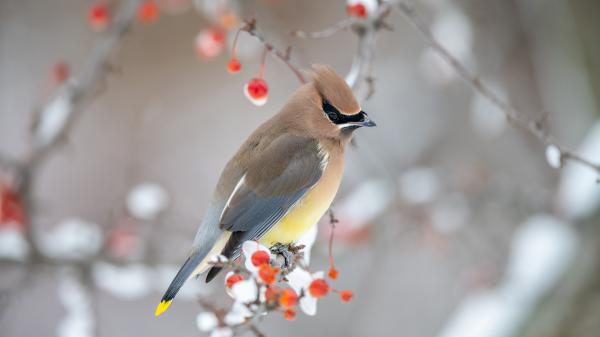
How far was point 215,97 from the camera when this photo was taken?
6855 millimetres

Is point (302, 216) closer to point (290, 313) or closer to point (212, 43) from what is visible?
point (290, 313)

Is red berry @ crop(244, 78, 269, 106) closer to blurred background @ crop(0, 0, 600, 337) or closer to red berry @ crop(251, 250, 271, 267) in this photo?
blurred background @ crop(0, 0, 600, 337)

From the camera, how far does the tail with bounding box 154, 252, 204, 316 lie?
2480mm

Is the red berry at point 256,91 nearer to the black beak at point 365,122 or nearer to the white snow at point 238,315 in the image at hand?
the black beak at point 365,122

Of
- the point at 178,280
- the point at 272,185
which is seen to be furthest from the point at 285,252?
the point at 178,280

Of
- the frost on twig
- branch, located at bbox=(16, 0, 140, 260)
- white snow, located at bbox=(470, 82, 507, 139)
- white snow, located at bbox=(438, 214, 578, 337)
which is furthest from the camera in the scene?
white snow, located at bbox=(470, 82, 507, 139)

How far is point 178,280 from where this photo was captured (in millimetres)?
2531

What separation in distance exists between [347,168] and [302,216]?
3073 millimetres

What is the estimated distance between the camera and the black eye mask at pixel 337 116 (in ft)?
8.86

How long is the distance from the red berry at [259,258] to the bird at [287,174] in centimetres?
47

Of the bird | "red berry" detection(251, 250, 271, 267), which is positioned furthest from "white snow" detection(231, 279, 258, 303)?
→ the bird

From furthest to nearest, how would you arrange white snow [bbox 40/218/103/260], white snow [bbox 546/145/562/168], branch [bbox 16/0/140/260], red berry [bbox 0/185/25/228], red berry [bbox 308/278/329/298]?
white snow [bbox 40/218/103/260]
red berry [bbox 0/185/25/228]
branch [bbox 16/0/140/260]
white snow [bbox 546/145/562/168]
red berry [bbox 308/278/329/298]

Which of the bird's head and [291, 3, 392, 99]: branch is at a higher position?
[291, 3, 392, 99]: branch

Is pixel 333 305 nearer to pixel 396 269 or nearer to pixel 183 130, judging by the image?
pixel 396 269
